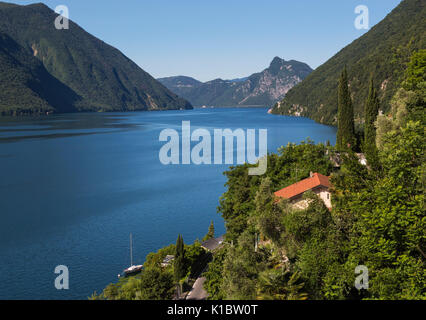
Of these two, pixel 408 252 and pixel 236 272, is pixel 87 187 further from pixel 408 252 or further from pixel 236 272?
pixel 408 252

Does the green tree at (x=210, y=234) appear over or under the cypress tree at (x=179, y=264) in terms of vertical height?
under

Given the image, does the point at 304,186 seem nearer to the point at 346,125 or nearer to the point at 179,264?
the point at 179,264

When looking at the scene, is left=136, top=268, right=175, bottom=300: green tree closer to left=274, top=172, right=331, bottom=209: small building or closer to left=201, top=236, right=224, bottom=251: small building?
left=201, top=236, right=224, bottom=251: small building

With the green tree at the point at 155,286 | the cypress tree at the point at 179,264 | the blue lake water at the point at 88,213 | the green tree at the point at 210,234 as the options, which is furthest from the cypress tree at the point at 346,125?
the green tree at the point at 155,286

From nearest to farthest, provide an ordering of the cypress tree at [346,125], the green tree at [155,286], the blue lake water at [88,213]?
1. the green tree at [155,286]
2. the blue lake water at [88,213]
3. the cypress tree at [346,125]

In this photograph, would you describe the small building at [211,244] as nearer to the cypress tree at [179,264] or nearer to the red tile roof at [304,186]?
the cypress tree at [179,264]

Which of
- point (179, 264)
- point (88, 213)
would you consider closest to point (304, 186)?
point (179, 264)

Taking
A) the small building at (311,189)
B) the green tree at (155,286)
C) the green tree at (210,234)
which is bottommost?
the green tree at (210,234)
